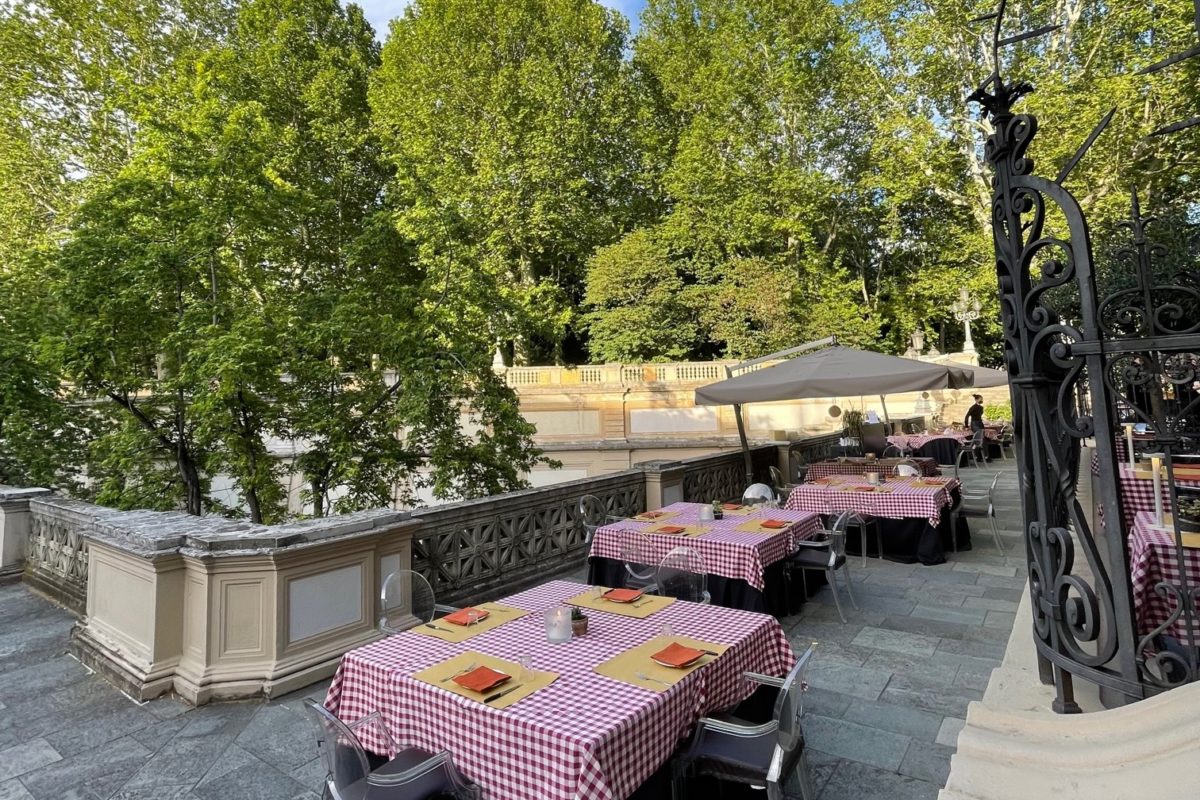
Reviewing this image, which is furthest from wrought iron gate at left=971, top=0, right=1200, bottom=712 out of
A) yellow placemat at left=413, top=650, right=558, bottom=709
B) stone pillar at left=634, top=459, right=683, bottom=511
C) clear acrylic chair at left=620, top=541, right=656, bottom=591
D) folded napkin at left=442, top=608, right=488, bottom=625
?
stone pillar at left=634, top=459, right=683, bottom=511

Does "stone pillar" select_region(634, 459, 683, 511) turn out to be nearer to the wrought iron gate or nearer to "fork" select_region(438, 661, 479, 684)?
"fork" select_region(438, 661, 479, 684)

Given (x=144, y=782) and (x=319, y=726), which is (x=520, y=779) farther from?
(x=144, y=782)

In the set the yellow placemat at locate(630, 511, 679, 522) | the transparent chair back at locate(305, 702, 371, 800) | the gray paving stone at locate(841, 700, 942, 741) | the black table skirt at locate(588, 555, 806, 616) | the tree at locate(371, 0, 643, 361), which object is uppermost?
the tree at locate(371, 0, 643, 361)

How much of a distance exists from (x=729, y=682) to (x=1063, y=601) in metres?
1.40

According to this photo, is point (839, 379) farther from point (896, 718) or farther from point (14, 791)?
point (14, 791)

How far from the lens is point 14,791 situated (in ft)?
9.70

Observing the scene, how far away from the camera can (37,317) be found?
7781mm

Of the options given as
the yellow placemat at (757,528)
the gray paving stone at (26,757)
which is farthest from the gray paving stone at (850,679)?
the gray paving stone at (26,757)

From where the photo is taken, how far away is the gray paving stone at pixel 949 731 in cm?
313

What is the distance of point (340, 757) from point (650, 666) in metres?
1.22

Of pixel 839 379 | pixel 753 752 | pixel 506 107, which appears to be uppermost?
pixel 506 107

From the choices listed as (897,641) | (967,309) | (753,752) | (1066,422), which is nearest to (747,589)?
(897,641)

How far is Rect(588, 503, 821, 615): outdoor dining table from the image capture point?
4762mm

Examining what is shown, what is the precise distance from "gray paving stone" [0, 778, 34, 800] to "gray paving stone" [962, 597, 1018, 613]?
6435 mm
